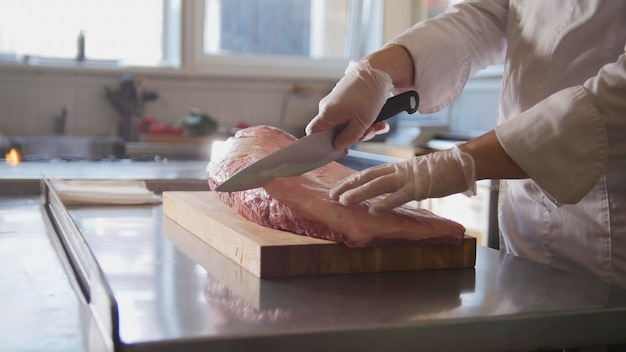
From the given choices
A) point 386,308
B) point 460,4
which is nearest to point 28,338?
point 386,308

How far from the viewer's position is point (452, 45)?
139cm

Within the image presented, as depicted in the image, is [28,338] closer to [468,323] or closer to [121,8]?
[468,323]

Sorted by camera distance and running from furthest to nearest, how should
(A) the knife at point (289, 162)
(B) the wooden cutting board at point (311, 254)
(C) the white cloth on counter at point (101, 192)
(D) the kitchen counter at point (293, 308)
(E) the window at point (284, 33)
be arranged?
1. (E) the window at point (284, 33)
2. (C) the white cloth on counter at point (101, 192)
3. (A) the knife at point (289, 162)
4. (B) the wooden cutting board at point (311, 254)
5. (D) the kitchen counter at point (293, 308)

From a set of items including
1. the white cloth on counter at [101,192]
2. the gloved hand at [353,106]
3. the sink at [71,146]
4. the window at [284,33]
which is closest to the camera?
the gloved hand at [353,106]

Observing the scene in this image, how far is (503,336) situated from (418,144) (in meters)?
2.91

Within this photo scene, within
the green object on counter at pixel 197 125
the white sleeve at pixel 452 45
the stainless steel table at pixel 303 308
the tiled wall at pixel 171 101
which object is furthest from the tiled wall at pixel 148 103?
the stainless steel table at pixel 303 308

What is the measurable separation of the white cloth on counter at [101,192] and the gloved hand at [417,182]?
74cm

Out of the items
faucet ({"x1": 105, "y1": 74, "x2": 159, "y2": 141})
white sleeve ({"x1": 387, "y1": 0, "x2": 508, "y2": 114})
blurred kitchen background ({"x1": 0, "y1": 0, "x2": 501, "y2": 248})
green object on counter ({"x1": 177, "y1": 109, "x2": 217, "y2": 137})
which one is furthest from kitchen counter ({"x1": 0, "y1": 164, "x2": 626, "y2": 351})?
faucet ({"x1": 105, "y1": 74, "x2": 159, "y2": 141})

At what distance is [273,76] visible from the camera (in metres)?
4.26

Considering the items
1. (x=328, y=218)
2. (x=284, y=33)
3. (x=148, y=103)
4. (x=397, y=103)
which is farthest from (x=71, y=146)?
(x=328, y=218)

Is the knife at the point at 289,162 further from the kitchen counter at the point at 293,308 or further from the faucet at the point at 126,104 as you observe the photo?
the faucet at the point at 126,104

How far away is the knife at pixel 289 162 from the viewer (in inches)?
44.4

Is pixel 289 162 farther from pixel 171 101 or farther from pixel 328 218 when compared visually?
pixel 171 101

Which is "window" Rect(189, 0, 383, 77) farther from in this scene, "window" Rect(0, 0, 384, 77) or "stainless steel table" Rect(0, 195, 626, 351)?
"stainless steel table" Rect(0, 195, 626, 351)
